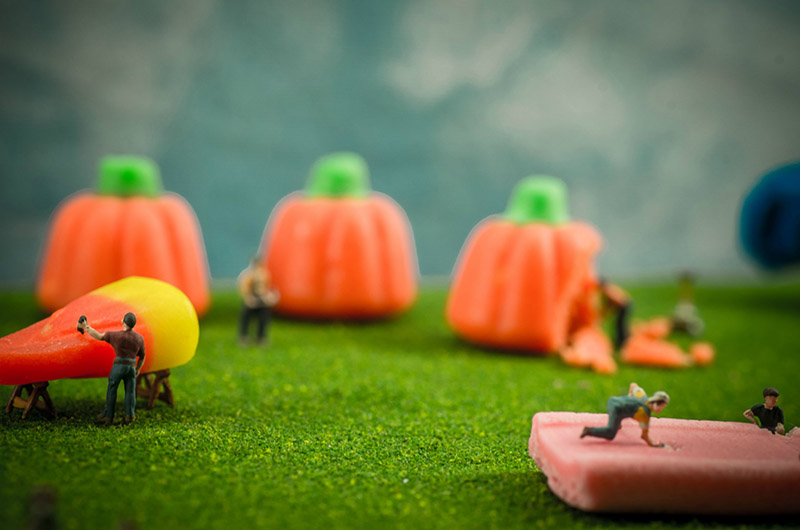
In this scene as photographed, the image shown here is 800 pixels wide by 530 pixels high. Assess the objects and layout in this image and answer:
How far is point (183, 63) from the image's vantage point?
21.9 ft

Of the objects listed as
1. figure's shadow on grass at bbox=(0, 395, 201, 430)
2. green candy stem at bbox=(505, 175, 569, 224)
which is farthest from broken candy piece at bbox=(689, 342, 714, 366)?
figure's shadow on grass at bbox=(0, 395, 201, 430)

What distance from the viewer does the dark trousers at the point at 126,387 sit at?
2916mm

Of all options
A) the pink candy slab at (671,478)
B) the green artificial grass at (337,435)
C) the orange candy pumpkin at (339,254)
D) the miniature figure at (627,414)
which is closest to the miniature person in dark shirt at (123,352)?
the green artificial grass at (337,435)

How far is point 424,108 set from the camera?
24.4ft

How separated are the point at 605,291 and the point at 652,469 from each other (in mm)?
2699

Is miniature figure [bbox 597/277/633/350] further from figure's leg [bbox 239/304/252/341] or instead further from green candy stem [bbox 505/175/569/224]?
figure's leg [bbox 239/304/252/341]

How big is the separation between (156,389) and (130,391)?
257 millimetres

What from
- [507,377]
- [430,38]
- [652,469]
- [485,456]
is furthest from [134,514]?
[430,38]

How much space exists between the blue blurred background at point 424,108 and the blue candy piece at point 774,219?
1699 millimetres

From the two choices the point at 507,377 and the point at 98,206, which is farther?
the point at 98,206

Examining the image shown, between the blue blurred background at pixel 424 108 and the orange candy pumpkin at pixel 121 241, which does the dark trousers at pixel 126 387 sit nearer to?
the orange candy pumpkin at pixel 121 241

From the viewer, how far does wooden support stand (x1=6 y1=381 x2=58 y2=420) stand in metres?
2.99

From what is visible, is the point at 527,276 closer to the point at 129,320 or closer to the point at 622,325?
the point at 622,325

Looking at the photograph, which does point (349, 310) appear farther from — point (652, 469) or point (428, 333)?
point (652, 469)
